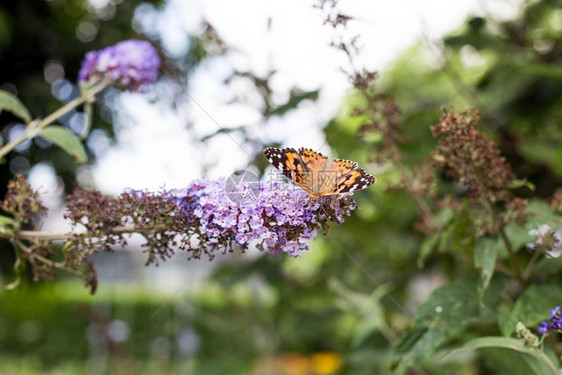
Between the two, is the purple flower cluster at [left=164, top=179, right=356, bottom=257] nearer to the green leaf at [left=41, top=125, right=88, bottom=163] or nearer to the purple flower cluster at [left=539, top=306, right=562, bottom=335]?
the purple flower cluster at [left=539, top=306, right=562, bottom=335]

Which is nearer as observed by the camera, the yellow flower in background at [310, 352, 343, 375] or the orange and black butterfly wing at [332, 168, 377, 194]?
the orange and black butterfly wing at [332, 168, 377, 194]

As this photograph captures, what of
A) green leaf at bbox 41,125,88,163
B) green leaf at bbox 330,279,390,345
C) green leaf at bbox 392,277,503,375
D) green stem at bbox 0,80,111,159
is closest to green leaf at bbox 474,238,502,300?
green leaf at bbox 392,277,503,375

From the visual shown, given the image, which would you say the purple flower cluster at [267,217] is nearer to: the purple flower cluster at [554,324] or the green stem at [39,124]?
the purple flower cluster at [554,324]

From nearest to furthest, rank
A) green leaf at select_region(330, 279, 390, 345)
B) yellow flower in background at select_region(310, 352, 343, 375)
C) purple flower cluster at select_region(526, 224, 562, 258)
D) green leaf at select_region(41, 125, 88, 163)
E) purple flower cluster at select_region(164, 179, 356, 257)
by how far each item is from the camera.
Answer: purple flower cluster at select_region(164, 179, 356, 257), purple flower cluster at select_region(526, 224, 562, 258), green leaf at select_region(41, 125, 88, 163), green leaf at select_region(330, 279, 390, 345), yellow flower in background at select_region(310, 352, 343, 375)

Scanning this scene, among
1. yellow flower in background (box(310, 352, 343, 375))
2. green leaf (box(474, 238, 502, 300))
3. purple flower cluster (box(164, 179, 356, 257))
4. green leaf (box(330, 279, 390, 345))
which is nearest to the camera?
purple flower cluster (box(164, 179, 356, 257))

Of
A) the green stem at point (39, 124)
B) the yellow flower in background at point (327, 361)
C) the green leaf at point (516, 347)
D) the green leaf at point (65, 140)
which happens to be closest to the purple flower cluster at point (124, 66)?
the green stem at point (39, 124)

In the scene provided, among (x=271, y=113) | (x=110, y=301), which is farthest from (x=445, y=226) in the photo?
(x=110, y=301)
